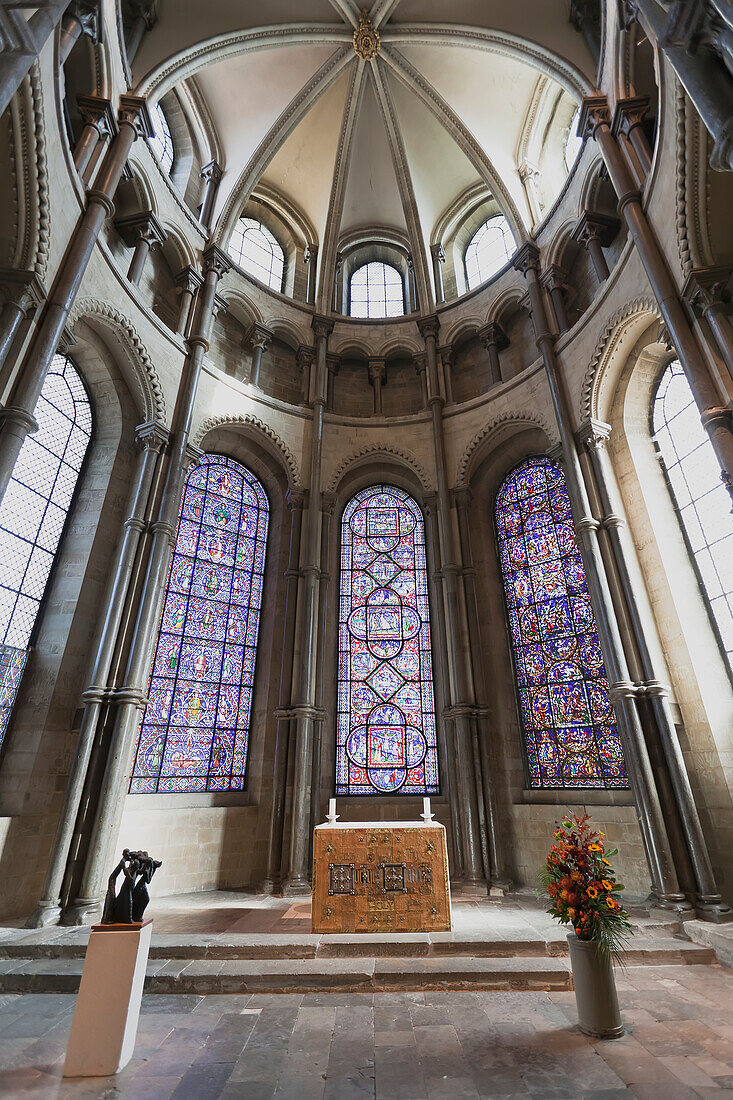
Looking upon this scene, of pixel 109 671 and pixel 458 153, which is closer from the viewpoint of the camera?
pixel 109 671

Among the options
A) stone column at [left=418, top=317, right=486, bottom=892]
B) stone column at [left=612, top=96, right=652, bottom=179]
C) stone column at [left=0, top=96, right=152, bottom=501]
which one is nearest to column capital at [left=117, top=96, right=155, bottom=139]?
stone column at [left=0, top=96, right=152, bottom=501]

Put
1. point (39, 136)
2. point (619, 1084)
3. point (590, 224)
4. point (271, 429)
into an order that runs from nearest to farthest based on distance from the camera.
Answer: point (619, 1084) → point (39, 136) → point (590, 224) → point (271, 429)

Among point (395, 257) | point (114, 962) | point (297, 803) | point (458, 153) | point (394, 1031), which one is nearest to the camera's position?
point (114, 962)

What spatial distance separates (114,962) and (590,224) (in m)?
11.5

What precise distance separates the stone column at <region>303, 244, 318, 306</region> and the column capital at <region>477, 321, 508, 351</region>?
161 inches

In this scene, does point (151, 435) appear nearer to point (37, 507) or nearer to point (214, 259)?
point (37, 507)

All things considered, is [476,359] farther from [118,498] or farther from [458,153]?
[118,498]

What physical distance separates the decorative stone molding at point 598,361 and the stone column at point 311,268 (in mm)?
7009

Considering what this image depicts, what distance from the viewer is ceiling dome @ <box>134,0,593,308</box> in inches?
416

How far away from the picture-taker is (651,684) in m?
7.27

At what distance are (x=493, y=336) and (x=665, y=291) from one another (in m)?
5.13

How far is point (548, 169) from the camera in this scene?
39.6ft

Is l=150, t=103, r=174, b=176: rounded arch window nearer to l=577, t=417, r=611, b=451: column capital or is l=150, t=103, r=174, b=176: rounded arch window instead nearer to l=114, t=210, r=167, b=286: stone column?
l=114, t=210, r=167, b=286: stone column

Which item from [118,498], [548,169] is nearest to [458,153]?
[548,169]
